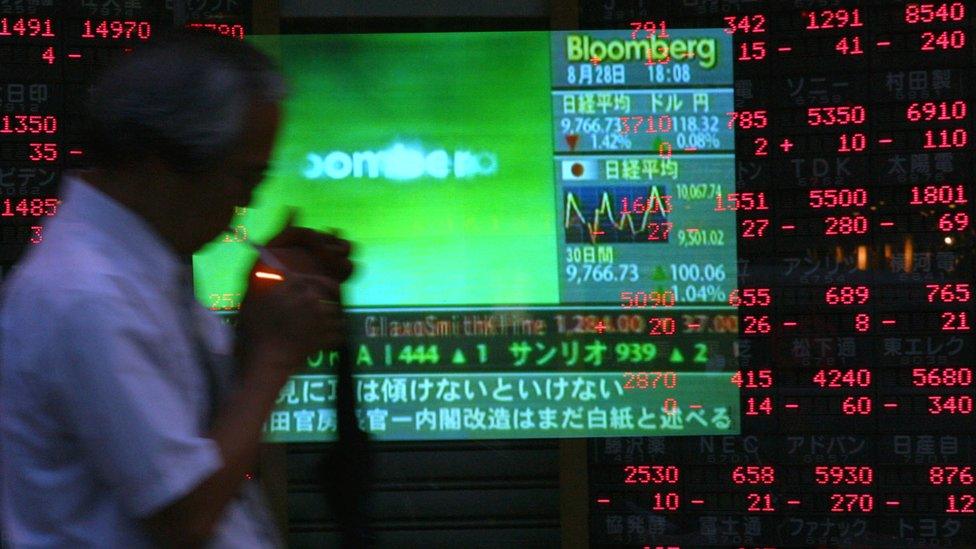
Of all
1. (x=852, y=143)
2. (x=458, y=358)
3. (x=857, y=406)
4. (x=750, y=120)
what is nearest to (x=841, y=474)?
(x=857, y=406)

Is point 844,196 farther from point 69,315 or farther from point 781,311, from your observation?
point 69,315

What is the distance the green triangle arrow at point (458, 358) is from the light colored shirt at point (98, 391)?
249 centimetres

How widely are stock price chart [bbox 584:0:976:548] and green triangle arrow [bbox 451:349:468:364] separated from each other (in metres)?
0.51

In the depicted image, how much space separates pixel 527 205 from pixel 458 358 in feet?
1.71

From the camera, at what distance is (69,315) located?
39.1 inches

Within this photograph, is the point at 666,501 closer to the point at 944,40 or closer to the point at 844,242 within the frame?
the point at 844,242

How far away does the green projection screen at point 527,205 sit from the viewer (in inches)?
140

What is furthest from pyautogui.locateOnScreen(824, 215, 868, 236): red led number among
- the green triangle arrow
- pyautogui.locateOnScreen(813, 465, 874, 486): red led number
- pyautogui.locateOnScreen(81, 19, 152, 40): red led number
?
pyautogui.locateOnScreen(81, 19, 152, 40): red led number

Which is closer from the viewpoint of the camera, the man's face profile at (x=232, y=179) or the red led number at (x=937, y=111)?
the man's face profile at (x=232, y=179)

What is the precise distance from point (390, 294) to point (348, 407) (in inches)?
49.4

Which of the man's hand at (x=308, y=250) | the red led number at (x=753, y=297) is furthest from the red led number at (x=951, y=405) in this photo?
the man's hand at (x=308, y=250)

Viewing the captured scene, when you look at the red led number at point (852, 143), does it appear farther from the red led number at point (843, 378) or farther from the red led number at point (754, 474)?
the red led number at point (754, 474)

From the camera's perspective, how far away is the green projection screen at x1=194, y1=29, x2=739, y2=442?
3.56m

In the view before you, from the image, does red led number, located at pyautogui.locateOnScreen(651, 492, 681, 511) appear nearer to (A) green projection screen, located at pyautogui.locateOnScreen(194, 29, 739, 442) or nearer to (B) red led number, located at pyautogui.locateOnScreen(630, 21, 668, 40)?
(A) green projection screen, located at pyautogui.locateOnScreen(194, 29, 739, 442)
